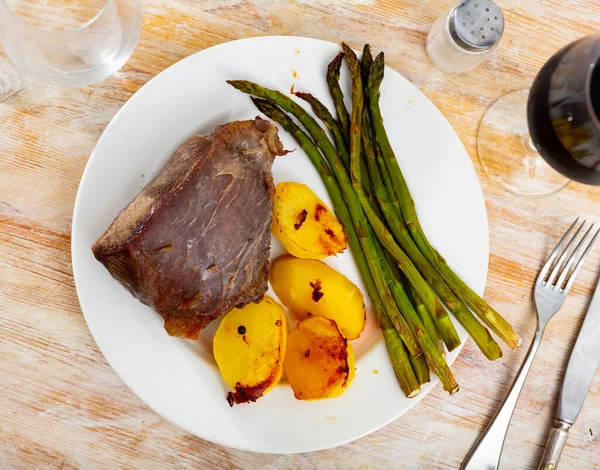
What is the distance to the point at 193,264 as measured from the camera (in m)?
2.02

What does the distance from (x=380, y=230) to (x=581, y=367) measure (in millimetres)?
1215

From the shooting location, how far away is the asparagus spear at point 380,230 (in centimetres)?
223

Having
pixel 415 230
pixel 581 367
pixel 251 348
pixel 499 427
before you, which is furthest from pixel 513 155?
pixel 251 348

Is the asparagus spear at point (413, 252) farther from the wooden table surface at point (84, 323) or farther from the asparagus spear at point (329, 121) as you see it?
the wooden table surface at point (84, 323)

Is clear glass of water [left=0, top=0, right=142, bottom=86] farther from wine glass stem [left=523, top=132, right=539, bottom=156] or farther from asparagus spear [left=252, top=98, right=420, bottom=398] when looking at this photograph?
wine glass stem [left=523, top=132, right=539, bottom=156]

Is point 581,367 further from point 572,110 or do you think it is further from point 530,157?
point 572,110

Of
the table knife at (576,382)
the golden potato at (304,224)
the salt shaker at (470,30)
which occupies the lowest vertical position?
the table knife at (576,382)

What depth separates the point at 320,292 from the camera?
2223 mm

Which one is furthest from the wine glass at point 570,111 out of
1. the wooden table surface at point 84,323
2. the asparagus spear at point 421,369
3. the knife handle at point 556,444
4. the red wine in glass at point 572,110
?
the knife handle at point 556,444

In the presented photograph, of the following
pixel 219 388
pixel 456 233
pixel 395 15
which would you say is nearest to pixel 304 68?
pixel 395 15

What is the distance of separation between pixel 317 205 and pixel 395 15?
1.06 meters

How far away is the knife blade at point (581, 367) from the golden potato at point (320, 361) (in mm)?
1109

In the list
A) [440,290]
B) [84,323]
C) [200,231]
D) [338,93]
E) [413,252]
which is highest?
[338,93]

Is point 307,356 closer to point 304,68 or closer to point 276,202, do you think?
point 276,202
